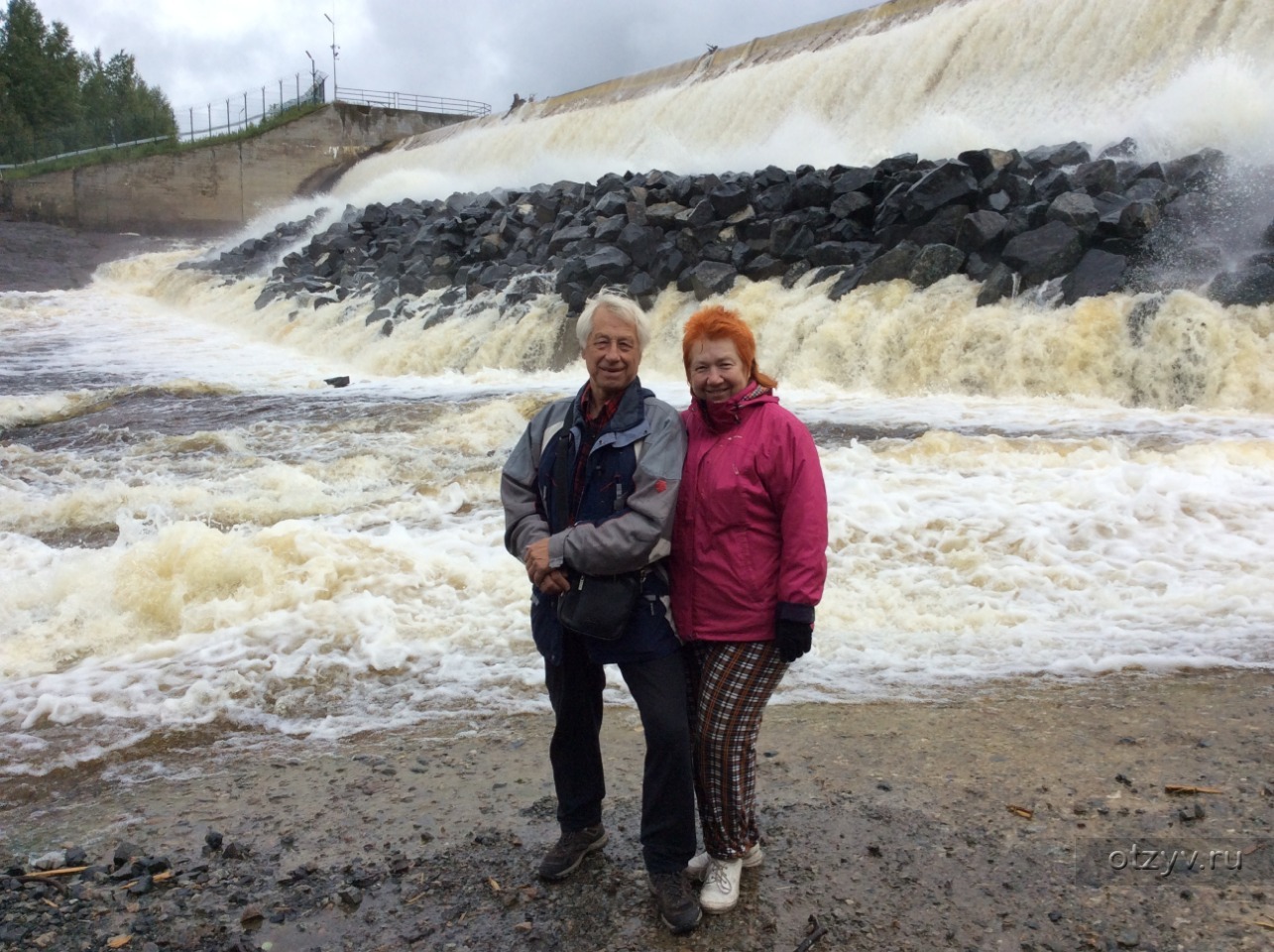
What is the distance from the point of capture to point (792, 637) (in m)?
2.59

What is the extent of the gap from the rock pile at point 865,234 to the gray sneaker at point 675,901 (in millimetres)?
10595

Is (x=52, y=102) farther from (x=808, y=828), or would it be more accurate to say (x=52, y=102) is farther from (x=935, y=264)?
(x=808, y=828)

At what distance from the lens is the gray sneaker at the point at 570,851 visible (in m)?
2.96

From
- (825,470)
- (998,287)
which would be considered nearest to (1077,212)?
(998,287)

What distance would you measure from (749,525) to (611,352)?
0.59 m

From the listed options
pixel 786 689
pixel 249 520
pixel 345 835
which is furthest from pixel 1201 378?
pixel 345 835

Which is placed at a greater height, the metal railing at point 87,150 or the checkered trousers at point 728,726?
the metal railing at point 87,150

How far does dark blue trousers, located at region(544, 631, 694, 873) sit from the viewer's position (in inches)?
106

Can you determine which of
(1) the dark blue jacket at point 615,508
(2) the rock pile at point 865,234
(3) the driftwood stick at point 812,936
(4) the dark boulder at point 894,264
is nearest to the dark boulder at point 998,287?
(2) the rock pile at point 865,234

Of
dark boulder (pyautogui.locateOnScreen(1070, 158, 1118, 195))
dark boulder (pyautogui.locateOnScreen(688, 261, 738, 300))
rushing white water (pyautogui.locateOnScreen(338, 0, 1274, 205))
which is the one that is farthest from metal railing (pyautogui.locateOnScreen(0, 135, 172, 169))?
dark boulder (pyautogui.locateOnScreen(1070, 158, 1118, 195))

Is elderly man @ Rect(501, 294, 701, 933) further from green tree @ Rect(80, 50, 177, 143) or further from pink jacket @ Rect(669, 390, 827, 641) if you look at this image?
green tree @ Rect(80, 50, 177, 143)

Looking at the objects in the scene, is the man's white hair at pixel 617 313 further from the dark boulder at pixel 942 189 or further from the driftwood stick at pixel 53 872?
the dark boulder at pixel 942 189

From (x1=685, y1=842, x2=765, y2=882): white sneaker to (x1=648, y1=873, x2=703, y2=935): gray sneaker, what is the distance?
0.42 ft

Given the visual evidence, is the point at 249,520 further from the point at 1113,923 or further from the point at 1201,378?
the point at 1201,378
